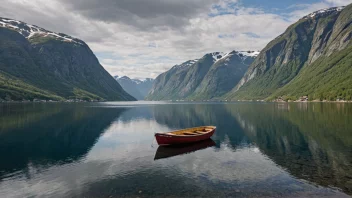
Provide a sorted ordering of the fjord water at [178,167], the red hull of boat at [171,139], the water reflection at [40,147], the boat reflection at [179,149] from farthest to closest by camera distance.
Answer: the red hull of boat at [171,139] < the boat reflection at [179,149] < the water reflection at [40,147] < the fjord water at [178,167]

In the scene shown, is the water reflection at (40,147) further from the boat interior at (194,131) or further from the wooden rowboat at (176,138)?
the boat interior at (194,131)

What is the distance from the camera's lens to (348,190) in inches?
1052

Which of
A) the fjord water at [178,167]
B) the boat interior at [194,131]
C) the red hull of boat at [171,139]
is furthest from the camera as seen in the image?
the boat interior at [194,131]

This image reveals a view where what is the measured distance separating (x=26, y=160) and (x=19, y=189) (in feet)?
47.5

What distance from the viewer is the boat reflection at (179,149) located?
148 feet

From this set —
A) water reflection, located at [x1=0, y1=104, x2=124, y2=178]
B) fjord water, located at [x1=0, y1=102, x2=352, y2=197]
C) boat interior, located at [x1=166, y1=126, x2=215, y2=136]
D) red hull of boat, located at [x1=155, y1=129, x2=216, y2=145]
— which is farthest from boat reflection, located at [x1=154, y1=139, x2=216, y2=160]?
water reflection, located at [x1=0, y1=104, x2=124, y2=178]

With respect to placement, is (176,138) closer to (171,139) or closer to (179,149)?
(171,139)

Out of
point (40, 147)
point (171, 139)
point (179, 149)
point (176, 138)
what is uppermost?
point (176, 138)

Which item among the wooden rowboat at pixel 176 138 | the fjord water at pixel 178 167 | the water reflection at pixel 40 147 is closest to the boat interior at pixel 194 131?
the wooden rowboat at pixel 176 138

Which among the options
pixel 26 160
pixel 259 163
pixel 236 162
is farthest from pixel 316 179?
pixel 26 160

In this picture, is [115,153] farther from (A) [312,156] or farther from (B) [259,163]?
(A) [312,156]

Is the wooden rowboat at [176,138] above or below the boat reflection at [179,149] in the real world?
above

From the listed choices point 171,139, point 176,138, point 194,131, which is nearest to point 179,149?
point 176,138

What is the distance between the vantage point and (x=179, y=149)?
4959 centimetres
